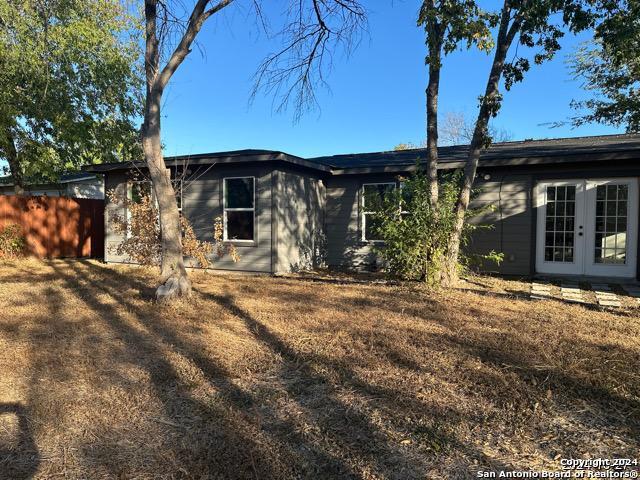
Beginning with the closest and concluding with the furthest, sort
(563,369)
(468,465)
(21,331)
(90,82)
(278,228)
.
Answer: (468,465) < (563,369) < (21,331) < (278,228) < (90,82)

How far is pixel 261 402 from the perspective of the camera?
3174mm

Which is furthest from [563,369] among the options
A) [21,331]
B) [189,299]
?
[21,331]

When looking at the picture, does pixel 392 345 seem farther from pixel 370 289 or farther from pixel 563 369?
pixel 370 289

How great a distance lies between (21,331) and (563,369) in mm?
5433

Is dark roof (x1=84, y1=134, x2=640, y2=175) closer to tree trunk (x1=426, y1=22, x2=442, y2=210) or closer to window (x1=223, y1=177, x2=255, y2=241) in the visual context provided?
window (x1=223, y1=177, x2=255, y2=241)

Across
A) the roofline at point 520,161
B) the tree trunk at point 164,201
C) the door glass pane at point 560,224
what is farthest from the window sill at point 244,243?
the door glass pane at point 560,224

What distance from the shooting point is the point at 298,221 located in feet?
34.3

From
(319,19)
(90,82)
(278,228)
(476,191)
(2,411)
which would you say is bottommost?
(2,411)

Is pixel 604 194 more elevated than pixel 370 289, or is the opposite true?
pixel 604 194

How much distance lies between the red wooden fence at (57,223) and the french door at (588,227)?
13.0 meters

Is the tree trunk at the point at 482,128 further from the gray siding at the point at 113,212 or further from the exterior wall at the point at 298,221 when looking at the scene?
the gray siding at the point at 113,212

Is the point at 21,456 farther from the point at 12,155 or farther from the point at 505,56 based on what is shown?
the point at 12,155

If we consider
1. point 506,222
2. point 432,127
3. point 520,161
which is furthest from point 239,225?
point 520,161

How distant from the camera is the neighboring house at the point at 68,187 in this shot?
20.3 meters
